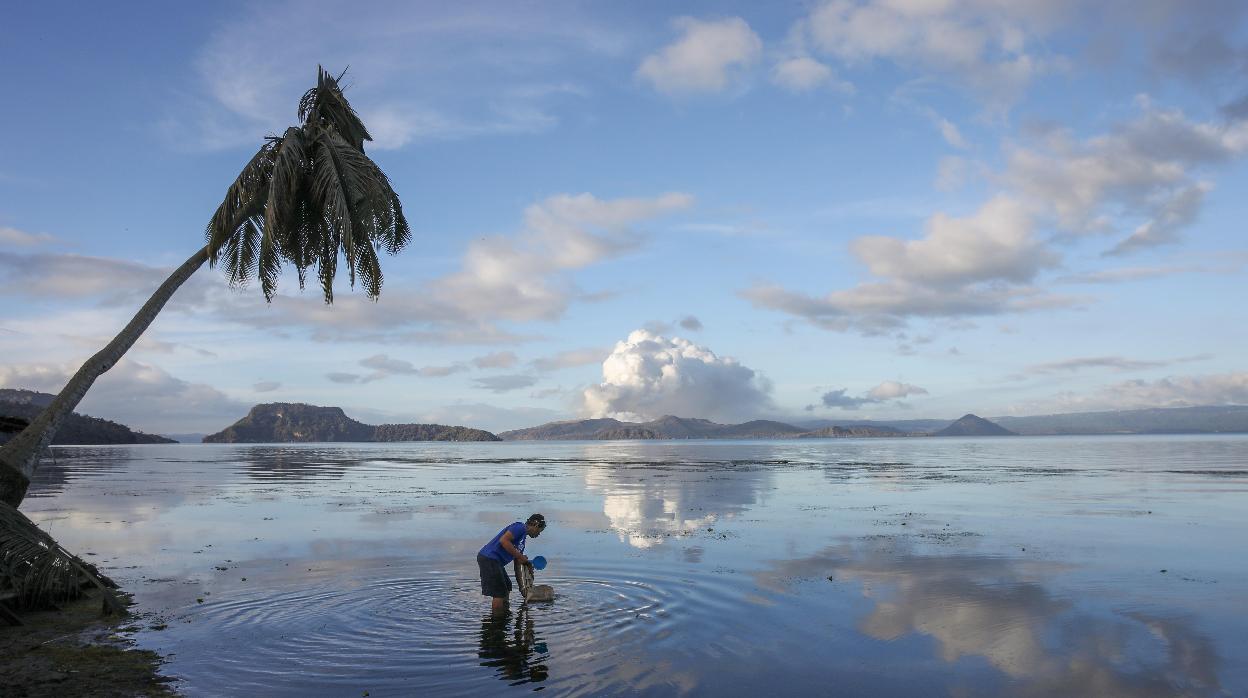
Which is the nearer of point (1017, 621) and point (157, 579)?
point (1017, 621)

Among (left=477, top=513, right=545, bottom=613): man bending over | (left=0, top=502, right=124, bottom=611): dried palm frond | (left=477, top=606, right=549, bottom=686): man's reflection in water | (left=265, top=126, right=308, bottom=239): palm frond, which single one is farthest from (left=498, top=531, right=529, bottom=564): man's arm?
(left=265, top=126, right=308, bottom=239): palm frond

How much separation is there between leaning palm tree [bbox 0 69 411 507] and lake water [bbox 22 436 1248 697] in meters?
4.15

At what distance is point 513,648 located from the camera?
1205cm

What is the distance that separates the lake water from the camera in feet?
35.3

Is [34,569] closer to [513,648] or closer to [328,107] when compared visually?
[513,648]

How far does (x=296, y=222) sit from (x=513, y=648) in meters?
14.2

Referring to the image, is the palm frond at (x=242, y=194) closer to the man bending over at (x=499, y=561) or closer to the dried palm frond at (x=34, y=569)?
the dried palm frond at (x=34, y=569)

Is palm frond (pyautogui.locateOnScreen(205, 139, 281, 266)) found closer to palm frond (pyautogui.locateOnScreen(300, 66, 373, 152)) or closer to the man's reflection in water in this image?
palm frond (pyautogui.locateOnScreen(300, 66, 373, 152))

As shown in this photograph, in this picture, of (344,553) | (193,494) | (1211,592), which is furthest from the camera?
(193,494)

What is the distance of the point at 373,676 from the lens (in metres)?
10.7

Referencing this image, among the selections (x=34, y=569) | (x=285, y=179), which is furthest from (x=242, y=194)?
(x=34, y=569)

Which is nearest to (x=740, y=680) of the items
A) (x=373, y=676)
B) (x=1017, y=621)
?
(x=373, y=676)

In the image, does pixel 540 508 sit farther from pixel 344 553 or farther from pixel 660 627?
pixel 660 627

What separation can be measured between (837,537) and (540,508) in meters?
13.9
